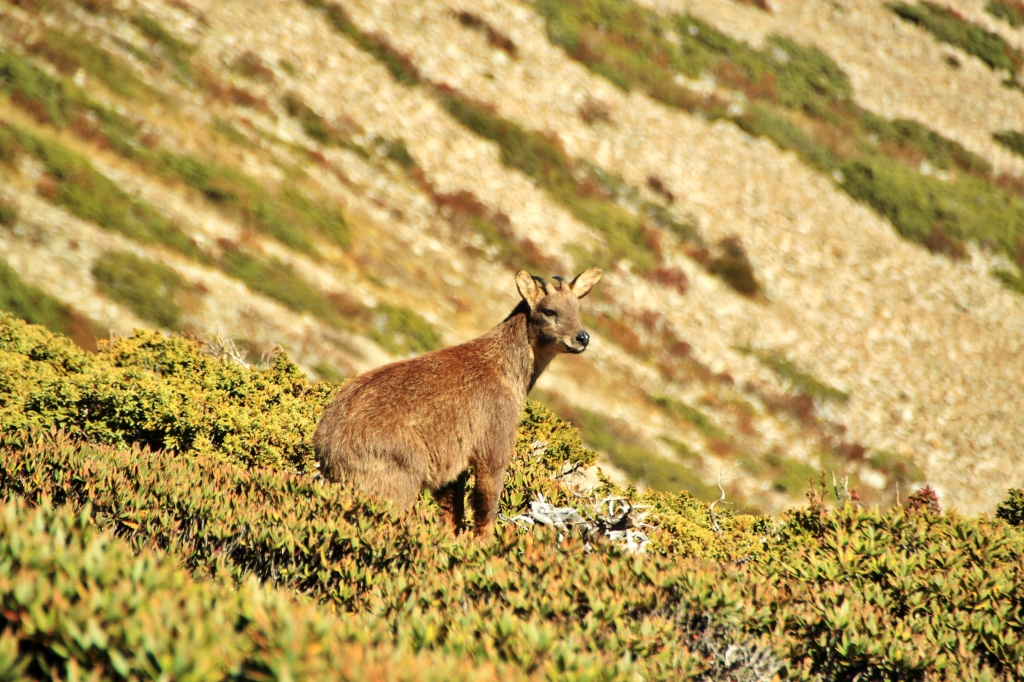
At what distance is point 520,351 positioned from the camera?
1133cm

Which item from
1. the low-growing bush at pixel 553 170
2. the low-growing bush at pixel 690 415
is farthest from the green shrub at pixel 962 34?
the low-growing bush at pixel 690 415

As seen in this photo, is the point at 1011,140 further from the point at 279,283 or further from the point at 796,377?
the point at 279,283

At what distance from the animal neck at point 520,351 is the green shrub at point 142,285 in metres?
15.0

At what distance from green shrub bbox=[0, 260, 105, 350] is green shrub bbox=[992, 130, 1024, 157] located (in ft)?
201

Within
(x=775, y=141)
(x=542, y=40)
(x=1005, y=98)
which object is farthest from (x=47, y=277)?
(x=1005, y=98)

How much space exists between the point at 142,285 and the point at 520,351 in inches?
648

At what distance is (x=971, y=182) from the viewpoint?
5369 centimetres

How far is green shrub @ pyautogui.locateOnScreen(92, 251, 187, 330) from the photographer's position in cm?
2275

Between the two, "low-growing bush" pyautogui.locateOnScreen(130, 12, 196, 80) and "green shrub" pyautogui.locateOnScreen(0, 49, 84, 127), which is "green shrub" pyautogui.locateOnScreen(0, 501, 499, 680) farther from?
"low-growing bush" pyautogui.locateOnScreen(130, 12, 196, 80)

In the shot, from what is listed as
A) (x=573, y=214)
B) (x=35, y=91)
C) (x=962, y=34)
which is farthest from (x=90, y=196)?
(x=962, y=34)

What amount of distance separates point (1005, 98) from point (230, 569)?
236ft

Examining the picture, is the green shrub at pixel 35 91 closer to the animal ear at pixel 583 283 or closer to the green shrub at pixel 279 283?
the green shrub at pixel 279 283

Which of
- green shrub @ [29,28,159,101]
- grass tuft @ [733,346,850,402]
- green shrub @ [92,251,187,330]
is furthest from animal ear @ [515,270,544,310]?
grass tuft @ [733,346,850,402]

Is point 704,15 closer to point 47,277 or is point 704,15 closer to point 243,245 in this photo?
point 243,245
